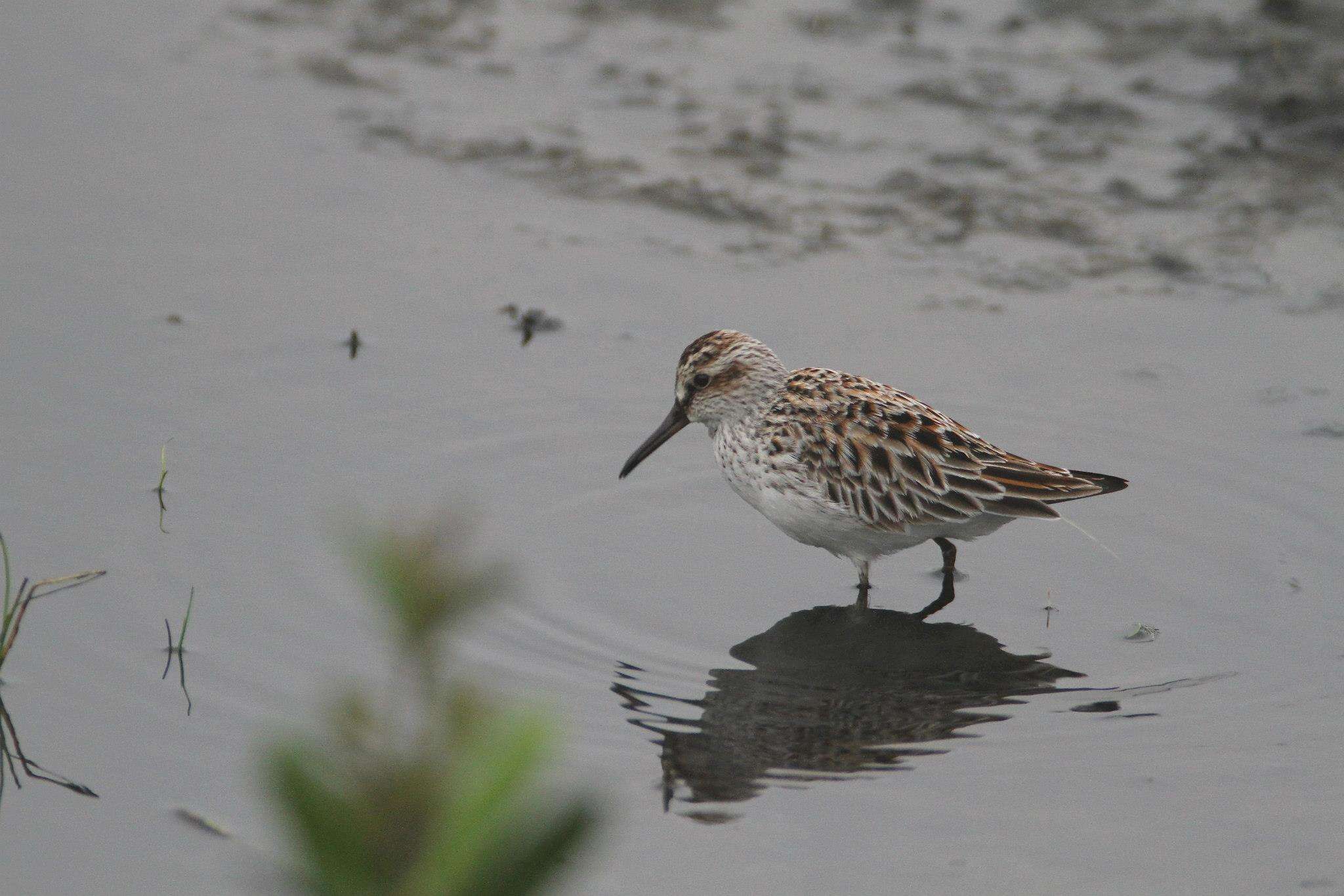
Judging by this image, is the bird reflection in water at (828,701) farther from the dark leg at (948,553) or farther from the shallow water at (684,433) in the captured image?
the dark leg at (948,553)

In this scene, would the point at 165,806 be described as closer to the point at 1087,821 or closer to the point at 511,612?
the point at 511,612

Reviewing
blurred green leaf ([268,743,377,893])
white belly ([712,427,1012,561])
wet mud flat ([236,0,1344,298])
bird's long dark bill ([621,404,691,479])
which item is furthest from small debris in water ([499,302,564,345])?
blurred green leaf ([268,743,377,893])

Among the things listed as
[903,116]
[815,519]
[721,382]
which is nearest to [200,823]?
[815,519]

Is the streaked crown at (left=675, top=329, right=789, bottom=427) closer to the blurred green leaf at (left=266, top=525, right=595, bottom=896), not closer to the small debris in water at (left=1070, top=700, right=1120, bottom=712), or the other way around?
the small debris in water at (left=1070, top=700, right=1120, bottom=712)

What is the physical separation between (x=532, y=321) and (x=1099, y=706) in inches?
162

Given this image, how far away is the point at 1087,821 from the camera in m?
4.94

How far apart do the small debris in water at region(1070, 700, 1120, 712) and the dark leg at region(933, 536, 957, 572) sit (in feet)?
4.31

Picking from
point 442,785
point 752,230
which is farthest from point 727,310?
point 442,785

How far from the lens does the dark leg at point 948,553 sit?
6980mm

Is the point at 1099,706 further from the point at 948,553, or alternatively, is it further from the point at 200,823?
the point at 200,823

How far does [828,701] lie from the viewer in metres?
5.77

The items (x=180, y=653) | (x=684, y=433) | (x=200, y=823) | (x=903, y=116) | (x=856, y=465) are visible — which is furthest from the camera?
(x=903, y=116)

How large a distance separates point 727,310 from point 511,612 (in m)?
3.17

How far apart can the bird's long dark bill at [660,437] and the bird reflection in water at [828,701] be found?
4.06 feet
